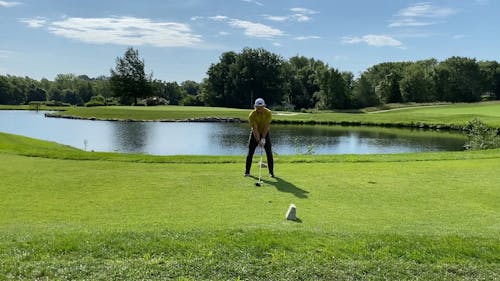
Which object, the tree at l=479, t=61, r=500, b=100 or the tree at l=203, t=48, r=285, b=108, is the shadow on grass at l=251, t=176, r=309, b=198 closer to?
the tree at l=203, t=48, r=285, b=108

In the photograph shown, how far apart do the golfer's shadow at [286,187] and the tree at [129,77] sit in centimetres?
10318

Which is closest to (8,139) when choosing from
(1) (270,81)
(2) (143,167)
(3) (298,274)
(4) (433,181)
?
(2) (143,167)

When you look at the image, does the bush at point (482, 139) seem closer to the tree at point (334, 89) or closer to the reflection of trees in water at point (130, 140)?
the reflection of trees in water at point (130, 140)

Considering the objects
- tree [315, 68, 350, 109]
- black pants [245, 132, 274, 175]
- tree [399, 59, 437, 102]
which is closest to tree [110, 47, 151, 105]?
tree [315, 68, 350, 109]

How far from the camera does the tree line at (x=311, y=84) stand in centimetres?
9925

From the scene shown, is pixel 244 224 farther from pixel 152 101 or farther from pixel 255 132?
pixel 152 101

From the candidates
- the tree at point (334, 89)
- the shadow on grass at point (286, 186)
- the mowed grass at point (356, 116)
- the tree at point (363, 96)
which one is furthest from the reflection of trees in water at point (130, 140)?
the tree at point (363, 96)

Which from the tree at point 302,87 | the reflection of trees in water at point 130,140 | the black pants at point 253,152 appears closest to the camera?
the black pants at point 253,152

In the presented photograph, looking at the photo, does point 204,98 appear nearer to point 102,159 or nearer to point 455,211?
point 102,159

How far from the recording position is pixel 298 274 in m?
5.01

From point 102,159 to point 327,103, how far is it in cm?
8667

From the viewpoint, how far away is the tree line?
99.2 meters

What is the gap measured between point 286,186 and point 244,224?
10.9 ft

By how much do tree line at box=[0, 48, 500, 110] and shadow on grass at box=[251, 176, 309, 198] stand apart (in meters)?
86.9
